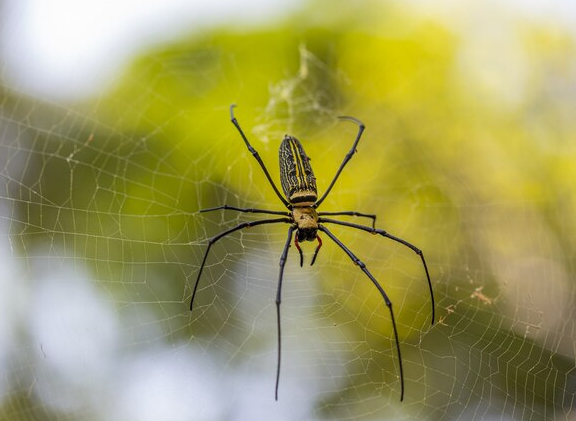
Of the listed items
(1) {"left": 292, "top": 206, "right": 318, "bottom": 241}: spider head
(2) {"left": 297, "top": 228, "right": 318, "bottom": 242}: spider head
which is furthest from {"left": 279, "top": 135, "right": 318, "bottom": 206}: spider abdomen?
(2) {"left": 297, "top": 228, "right": 318, "bottom": 242}: spider head

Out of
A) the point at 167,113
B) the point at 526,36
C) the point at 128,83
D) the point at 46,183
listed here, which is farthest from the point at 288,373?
the point at 526,36

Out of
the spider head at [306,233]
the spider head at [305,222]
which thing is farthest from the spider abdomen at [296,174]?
the spider head at [306,233]

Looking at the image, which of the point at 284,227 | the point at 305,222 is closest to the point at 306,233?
the point at 305,222

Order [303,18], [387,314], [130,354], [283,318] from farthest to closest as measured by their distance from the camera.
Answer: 1. [303,18]
2. [387,314]
3. [283,318]
4. [130,354]

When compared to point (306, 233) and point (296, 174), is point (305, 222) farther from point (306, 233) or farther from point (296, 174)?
point (296, 174)

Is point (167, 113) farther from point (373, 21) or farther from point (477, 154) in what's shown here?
point (477, 154)

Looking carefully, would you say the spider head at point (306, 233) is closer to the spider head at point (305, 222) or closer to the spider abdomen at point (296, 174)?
the spider head at point (305, 222)
